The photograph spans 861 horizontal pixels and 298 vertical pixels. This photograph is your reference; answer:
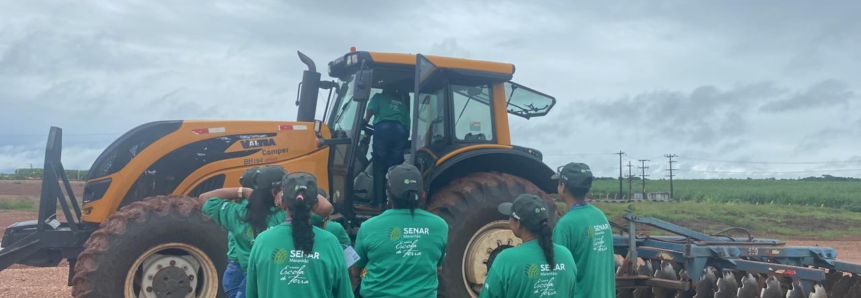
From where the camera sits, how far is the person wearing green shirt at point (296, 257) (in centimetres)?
369

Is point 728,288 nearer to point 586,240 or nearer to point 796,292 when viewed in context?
point 796,292

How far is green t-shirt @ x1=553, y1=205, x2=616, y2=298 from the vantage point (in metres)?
4.64

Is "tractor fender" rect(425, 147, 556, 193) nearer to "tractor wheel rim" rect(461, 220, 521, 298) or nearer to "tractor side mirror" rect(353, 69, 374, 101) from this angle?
"tractor wheel rim" rect(461, 220, 521, 298)

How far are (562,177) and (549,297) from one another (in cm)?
120

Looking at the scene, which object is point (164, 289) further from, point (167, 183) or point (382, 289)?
point (382, 289)

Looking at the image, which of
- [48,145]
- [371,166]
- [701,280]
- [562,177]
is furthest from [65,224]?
[701,280]

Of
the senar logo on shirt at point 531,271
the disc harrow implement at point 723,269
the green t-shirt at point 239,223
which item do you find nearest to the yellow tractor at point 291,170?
the disc harrow implement at point 723,269

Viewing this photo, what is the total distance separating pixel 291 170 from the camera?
25.6 feet

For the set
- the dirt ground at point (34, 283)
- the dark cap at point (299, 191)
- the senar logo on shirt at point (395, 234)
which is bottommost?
the dirt ground at point (34, 283)

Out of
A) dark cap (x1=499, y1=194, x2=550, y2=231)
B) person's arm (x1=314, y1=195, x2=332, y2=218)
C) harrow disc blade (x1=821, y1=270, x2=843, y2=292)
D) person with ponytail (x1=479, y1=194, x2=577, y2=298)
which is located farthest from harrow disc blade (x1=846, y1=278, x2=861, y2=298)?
person's arm (x1=314, y1=195, x2=332, y2=218)

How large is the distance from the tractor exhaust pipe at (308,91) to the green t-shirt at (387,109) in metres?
0.99

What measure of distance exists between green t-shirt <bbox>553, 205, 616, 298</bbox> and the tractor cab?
2.90 metres

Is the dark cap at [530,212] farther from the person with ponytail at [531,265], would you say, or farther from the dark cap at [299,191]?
the dark cap at [299,191]

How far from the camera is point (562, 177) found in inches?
193
